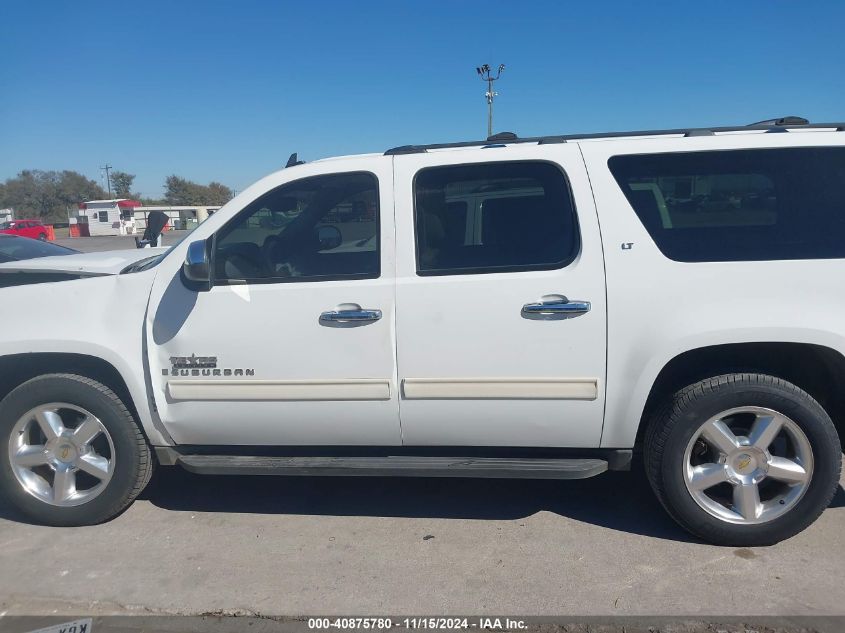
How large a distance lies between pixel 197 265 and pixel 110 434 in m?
1.09

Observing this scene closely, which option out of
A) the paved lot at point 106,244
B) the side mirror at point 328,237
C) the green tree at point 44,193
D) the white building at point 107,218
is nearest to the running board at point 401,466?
the side mirror at point 328,237

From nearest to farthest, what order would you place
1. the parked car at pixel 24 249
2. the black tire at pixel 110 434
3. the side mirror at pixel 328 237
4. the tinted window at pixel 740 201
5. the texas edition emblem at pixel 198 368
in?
the tinted window at pixel 740 201
the texas edition emblem at pixel 198 368
the black tire at pixel 110 434
the side mirror at pixel 328 237
the parked car at pixel 24 249

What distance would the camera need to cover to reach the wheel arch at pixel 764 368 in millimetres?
3016

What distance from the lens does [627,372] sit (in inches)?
118

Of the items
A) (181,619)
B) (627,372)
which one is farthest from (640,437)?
(181,619)

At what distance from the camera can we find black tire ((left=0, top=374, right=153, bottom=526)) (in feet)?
11.0

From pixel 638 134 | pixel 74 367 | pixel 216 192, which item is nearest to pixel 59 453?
pixel 74 367

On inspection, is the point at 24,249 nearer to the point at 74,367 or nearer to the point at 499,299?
the point at 74,367

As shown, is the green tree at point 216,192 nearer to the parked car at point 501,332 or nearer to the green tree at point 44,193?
the green tree at point 44,193

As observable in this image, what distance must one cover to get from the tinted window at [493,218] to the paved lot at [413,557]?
1.42 meters

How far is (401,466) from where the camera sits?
3.22 m

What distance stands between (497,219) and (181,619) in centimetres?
236

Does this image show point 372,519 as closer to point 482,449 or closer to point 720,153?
point 482,449

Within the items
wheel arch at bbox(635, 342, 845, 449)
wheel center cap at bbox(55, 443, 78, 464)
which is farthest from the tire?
wheel center cap at bbox(55, 443, 78, 464)
